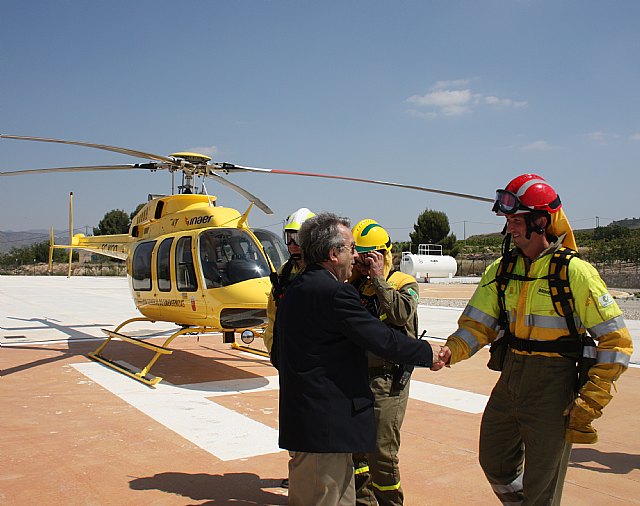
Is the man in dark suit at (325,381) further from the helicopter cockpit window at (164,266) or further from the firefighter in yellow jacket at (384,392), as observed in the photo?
the helicopter cockpit window at (164,266)

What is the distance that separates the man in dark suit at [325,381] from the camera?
2.64 metres

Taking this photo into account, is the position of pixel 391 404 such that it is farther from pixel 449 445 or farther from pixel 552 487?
pixel 449 445

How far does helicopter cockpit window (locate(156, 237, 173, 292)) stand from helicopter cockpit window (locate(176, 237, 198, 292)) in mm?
302

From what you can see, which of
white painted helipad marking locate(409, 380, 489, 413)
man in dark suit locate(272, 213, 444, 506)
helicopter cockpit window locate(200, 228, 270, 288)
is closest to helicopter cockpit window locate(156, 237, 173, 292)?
helicopter cockpit window locate(200, 228, 270, 288)

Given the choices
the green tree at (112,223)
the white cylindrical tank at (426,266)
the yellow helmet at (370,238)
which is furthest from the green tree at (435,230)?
the yellow helmet at (370,238)

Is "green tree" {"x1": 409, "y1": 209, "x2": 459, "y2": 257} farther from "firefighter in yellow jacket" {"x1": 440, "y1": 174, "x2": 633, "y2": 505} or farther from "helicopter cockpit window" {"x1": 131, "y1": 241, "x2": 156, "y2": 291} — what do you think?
"firefighter in yellow jacket" {"x1": 440, "y1": 174, "x2": 633, "y2": 505}

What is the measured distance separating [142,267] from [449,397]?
5.69 meters

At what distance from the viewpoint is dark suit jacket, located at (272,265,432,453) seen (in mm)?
2637

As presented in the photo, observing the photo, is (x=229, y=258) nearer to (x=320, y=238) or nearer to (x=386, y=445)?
(x=386, y=445)

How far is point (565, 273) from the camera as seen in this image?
2.88 metres

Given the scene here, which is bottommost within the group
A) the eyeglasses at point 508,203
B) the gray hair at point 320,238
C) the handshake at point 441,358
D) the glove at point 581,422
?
the glove at point 581,422

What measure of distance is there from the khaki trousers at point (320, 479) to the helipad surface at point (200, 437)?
63.7 inches

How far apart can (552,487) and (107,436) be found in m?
4.30

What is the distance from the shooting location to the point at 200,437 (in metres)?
5.64
